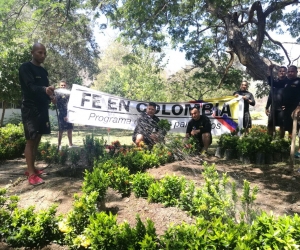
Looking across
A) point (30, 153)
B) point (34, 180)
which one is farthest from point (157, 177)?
point (30, 153)

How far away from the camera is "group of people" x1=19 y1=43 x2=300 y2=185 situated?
152 inches

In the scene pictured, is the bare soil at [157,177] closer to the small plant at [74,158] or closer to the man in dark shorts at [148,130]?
the small plant at [74,158]

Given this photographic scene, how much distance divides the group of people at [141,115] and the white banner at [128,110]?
0.33 meters

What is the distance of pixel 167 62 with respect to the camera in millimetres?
15789

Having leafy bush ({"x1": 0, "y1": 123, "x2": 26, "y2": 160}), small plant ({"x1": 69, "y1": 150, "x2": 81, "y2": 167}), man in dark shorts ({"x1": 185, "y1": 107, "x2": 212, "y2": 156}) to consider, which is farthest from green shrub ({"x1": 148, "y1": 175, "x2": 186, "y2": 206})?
leafy bush ({"x1": 0, "y1": 123, "x2": 26, "y2": 160})

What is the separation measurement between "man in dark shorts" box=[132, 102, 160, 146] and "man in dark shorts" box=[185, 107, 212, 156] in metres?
0.88

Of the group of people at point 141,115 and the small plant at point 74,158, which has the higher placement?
the group of people at point 141,115

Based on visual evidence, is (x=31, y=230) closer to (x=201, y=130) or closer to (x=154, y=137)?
(x=154, y=137)

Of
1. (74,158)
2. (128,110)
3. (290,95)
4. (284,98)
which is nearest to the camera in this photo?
(74,158)

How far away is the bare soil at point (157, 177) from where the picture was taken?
312 cm

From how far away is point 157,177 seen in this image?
14.7 ft

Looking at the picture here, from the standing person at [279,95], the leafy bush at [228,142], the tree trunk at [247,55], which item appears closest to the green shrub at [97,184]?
the leafy bush at [228,142]

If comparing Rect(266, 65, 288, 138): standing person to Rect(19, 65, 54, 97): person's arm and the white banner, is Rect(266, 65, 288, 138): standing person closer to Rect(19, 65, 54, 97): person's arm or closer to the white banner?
the white banner

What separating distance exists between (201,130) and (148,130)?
4.34 feet
